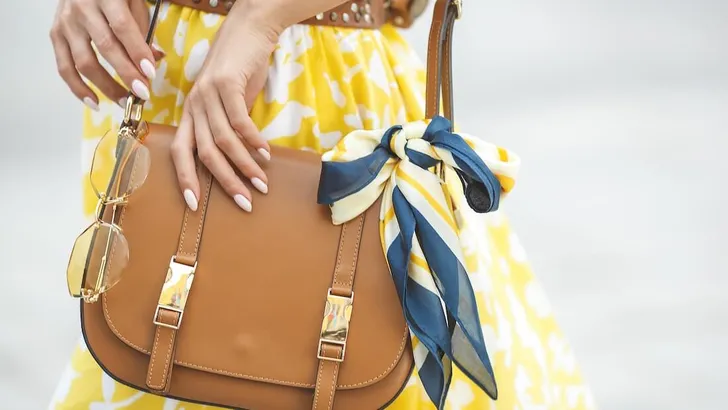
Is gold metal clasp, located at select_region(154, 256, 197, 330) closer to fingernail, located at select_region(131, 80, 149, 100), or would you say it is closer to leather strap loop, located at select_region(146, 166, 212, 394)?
leather strap loop, located at select_region(146, 166, 212, 394)

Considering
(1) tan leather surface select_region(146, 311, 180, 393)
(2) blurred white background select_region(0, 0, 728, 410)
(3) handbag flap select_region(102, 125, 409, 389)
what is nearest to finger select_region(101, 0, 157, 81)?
(3) handbag flap select_region(102, 125, 409, 389)

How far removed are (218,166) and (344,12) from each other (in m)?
Result: 0.24

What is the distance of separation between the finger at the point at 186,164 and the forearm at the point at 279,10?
0.41 ft

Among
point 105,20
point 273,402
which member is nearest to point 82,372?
point 273,402

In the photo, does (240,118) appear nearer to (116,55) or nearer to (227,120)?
(227,120)

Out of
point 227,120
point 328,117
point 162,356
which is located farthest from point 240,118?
point 162,356

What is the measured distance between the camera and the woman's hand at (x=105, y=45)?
0.91 metres

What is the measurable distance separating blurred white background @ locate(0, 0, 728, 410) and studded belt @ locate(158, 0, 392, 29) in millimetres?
989

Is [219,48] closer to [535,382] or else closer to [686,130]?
[535,382]

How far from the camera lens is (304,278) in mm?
894

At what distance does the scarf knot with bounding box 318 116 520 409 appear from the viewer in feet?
2.85

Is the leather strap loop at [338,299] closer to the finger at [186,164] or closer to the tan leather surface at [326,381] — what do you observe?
Result: the tan leather surface at [326,381]

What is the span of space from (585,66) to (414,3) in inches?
84.2

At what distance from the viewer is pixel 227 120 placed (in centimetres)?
91
